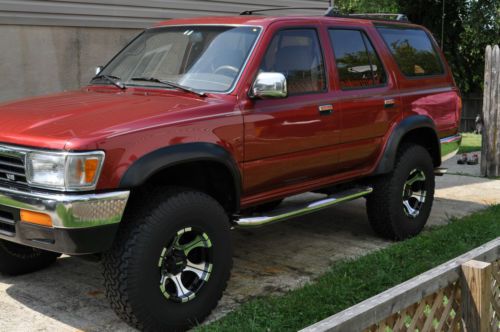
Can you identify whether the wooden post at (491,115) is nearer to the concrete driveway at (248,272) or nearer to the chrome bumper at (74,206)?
the concrete driveway at (248,272)

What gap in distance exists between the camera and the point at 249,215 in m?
4.76

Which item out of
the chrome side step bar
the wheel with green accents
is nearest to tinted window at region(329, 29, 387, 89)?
the chrome side step bar

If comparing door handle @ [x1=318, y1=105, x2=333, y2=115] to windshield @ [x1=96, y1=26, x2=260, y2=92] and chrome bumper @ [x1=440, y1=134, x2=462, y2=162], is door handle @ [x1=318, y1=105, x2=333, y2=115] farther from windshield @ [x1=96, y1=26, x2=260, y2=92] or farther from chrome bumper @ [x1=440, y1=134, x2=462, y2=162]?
chrome bumper @ [x1=440, y1=134, x2=462, y2=162]

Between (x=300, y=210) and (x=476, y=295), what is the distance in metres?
1.83

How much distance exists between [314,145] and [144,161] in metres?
1.66

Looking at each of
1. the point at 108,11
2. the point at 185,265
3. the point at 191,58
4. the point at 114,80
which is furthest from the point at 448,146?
the point at 108,11

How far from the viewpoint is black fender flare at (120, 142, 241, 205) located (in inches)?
138

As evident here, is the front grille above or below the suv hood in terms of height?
below

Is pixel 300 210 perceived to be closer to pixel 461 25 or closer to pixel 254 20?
pixel 254 20

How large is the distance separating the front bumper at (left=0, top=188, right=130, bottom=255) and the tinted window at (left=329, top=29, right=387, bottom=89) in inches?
97.2

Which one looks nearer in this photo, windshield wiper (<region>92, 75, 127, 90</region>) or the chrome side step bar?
the chrome side step bar

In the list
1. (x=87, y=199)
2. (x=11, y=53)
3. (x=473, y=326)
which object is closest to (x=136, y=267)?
(x=87, y=199)

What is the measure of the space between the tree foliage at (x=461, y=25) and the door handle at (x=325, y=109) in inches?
709

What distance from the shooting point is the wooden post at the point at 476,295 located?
3.04 metres
